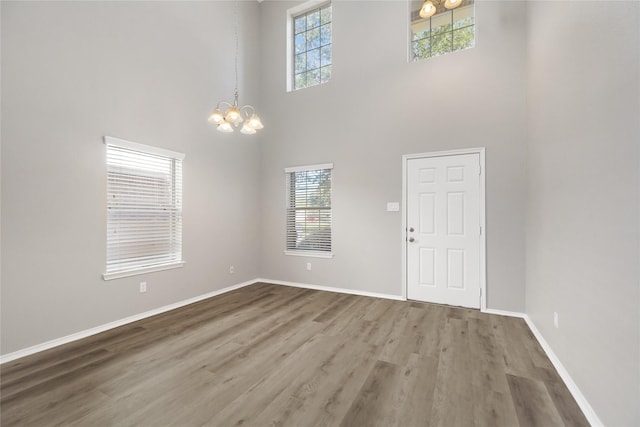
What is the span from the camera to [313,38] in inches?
201

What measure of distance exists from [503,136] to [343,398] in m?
3.61

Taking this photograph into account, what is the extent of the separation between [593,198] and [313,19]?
5.30m

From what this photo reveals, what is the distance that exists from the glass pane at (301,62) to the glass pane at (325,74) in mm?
415

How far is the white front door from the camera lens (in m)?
3.68

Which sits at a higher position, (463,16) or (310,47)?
(310,47)

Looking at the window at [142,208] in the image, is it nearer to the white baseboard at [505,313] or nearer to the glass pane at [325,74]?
the glass pane at [325,74]

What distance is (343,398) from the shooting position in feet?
6.17

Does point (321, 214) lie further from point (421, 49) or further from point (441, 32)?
point (441, 32)

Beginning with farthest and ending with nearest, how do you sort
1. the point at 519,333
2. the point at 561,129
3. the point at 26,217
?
the point at 519,333 → the point at 26,217 → the point at 561,129

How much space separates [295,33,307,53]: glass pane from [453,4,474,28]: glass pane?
262 cm

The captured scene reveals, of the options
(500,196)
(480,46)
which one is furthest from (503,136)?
(480,46)

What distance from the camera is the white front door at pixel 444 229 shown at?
12.1 feet

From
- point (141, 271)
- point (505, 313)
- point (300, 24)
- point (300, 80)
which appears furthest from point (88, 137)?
point (505, 313)

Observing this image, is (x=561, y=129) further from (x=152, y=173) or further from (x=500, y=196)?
(x=152, y=173)
